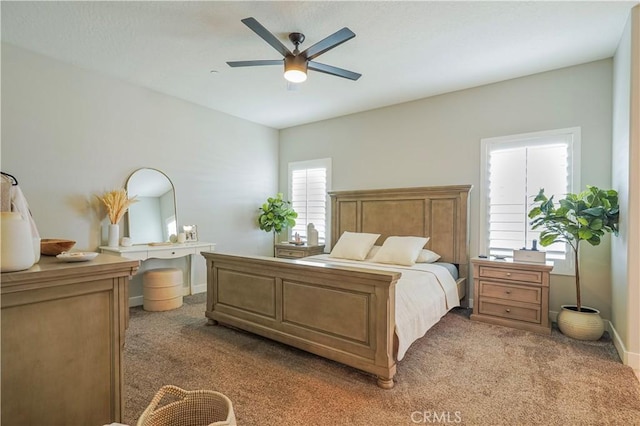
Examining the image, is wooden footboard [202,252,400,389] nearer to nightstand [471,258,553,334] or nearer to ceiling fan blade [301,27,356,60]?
ceiling fan blade [301,27,356,60]

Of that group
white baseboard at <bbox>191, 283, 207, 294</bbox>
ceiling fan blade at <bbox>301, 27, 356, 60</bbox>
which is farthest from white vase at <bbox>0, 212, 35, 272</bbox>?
white baseboard at <bbox>191, 283, 207, 294</bbox>

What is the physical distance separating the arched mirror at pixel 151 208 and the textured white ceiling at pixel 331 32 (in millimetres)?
1272

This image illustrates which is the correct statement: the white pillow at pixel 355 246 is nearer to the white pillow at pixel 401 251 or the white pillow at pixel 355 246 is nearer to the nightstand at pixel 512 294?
the white pillow at pixel 401 251

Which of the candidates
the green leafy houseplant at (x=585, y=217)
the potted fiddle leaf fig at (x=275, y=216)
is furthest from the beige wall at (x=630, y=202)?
the potted fiddle leaf fig at (x=275, y=216)

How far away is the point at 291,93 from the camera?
450 centimetres

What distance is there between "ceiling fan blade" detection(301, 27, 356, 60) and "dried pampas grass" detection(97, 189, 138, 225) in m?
2.93

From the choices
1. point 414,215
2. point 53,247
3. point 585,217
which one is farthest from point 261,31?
point 585,217

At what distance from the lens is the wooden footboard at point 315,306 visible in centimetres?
233

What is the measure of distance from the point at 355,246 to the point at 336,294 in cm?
186

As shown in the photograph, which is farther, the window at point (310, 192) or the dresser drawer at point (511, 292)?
the window at point (310, 192)

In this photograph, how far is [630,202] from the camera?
260cm

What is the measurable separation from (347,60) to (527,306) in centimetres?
333

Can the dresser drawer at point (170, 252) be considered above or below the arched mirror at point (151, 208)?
below

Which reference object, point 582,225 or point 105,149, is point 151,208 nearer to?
point 105,149
